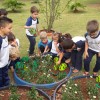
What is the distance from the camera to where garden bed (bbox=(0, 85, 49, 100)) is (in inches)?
152

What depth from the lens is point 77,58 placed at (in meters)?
5.21

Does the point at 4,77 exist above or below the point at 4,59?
below

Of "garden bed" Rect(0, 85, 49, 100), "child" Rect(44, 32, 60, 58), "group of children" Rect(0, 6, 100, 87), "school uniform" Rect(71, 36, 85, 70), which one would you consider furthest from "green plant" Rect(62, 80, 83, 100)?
"child" Rect(44, 32, 60, 58)

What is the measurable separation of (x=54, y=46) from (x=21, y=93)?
1.65 meters

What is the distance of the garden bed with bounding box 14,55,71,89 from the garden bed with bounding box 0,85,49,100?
0.28 m

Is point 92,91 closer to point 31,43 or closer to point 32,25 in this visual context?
point 31,43

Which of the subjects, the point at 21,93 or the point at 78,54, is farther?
the point at 78,54

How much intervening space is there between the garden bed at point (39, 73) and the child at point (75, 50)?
0.19 meters

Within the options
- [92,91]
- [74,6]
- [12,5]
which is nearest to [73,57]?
[92,91]

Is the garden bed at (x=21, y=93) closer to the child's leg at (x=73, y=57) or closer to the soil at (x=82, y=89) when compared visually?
the soil at (x=82, y=89)

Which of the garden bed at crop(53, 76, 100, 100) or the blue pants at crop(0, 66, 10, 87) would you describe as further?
the blue pants at crop(0, 66, 10, 87)

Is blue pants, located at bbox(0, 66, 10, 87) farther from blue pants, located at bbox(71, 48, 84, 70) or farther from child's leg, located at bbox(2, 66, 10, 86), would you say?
blue pants, located at bbox(71, 48, 84, 70)

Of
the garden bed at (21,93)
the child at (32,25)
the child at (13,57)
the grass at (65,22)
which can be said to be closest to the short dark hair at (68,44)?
the child at (13,57)

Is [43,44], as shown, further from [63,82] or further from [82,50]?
[63,82]
